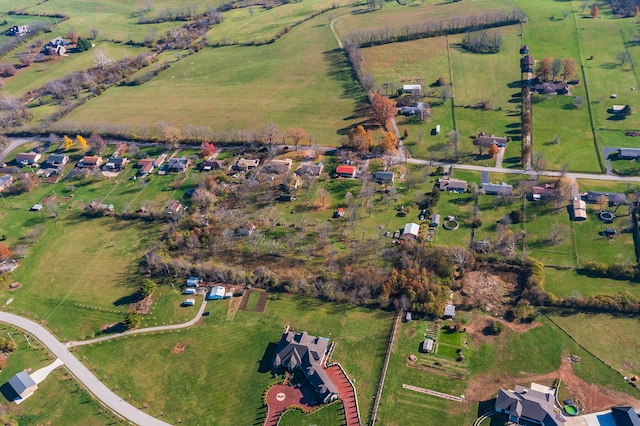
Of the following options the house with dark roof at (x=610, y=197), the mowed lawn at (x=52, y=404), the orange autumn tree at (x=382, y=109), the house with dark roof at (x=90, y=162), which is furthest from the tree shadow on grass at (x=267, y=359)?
the house with dark roof at (x=90, y=162)

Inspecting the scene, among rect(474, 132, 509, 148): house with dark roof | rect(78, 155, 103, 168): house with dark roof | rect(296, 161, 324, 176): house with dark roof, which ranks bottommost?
rect(474, 132, 509, 148): house with dark roof

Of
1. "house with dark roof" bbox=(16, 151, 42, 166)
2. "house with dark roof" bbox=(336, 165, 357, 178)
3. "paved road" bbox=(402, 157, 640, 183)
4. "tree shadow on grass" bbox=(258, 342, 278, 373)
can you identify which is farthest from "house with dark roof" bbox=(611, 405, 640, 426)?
"house with dark roof" bbox=(16, 151, 42, 166)

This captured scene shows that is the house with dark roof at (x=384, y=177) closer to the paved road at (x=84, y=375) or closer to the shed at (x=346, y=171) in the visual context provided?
the shed at (x=346, y=171)

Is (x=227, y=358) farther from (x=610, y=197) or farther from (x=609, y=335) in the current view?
(x=610, y=197)

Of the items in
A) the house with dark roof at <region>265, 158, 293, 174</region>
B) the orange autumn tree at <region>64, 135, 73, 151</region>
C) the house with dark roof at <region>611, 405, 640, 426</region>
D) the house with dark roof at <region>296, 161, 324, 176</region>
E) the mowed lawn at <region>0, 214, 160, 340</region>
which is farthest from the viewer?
the orange autumn tree at <region>64, 135, 73, 151</region>

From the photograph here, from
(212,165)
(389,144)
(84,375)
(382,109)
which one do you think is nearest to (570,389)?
(389,144)

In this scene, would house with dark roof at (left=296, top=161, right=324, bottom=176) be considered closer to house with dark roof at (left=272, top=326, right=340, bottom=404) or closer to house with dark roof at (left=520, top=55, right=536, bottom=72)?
house with dark roof at (left=272, top=326, right=340, bottom=404)
